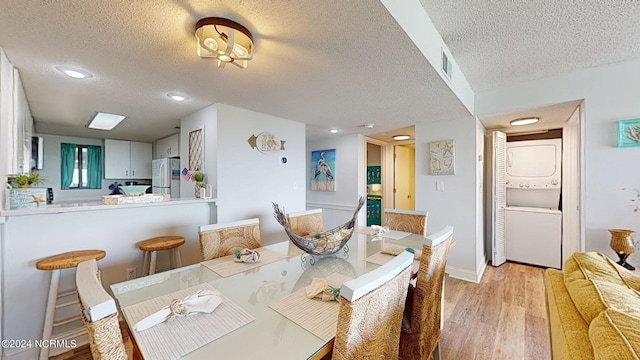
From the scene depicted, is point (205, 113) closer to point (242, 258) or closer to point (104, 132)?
point (242, 258)

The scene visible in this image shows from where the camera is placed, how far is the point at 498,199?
3391 millimetres

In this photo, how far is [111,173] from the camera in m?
4.79

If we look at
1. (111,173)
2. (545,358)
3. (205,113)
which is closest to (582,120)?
(545,358)

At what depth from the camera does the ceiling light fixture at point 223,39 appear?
1240 mm

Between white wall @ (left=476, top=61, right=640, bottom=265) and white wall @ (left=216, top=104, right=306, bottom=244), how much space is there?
307 cm

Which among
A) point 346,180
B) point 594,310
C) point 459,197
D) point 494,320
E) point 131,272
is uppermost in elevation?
point 346,180

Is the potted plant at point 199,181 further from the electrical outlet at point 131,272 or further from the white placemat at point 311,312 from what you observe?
the white placemat at point 311,312

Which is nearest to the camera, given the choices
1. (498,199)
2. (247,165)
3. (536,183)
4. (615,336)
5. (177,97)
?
(615,336)

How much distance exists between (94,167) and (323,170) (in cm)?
469

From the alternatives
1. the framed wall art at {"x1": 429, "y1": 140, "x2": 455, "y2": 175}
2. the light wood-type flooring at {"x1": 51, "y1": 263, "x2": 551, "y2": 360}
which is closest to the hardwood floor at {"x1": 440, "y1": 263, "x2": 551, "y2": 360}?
the light wood-type flooring at {"x1": 51, "y1": 263, "x2": 551, "y2": 360}

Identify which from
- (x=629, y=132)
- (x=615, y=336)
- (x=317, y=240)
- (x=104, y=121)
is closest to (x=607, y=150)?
(x=629, y=132)

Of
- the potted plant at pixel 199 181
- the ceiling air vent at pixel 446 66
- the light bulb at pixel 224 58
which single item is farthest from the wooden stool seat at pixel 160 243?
the ceiling air vent at pixel 446 66

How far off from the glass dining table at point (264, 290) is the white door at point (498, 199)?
83.5 inches

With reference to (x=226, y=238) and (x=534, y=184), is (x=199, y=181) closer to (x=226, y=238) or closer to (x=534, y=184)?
(x=226, y=238)
